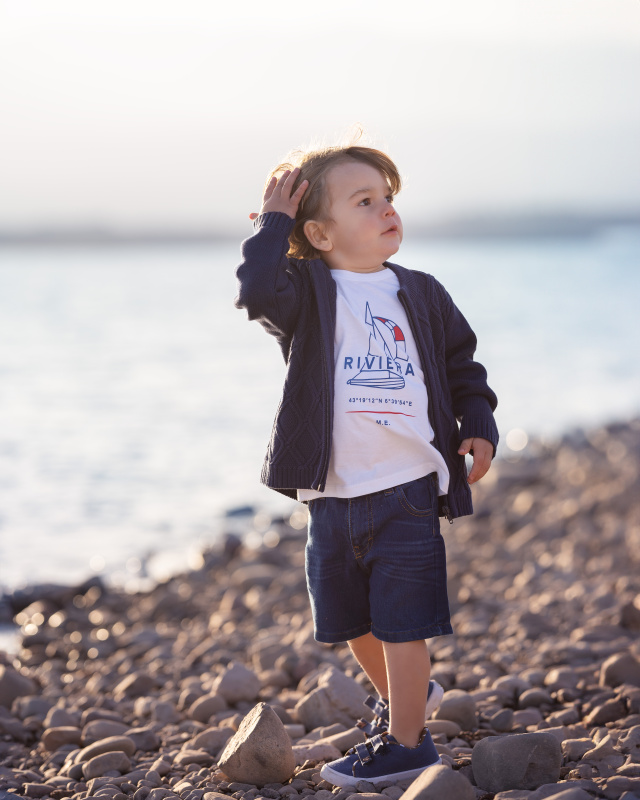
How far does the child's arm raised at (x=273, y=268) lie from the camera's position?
250 centimetres

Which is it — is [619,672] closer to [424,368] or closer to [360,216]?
[424,368]

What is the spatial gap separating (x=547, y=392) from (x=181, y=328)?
32.9ft

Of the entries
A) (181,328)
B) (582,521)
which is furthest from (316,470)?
(181,328)

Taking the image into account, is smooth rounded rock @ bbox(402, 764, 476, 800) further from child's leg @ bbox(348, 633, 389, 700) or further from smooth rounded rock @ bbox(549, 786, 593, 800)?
child's leg @ bbox(348, 633, 389, 700)

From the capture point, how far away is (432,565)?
255 cm

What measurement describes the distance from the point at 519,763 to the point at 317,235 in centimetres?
156

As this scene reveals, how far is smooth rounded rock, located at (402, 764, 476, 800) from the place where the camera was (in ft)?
7.29

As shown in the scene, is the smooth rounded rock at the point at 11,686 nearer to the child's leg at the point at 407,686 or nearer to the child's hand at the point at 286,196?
the child's leg at the point at 407,686

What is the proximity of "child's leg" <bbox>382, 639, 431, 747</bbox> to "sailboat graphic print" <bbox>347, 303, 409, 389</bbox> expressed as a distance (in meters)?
0.71

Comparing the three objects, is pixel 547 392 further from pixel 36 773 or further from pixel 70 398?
pixel 36 773

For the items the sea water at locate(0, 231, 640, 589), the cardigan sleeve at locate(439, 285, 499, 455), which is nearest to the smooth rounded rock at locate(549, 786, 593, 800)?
the cardigan sleeve at locate(439, 285, 499, 455)

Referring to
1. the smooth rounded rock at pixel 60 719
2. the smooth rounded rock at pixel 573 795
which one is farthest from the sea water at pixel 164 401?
the smooth rounded rock at pixel 573 795

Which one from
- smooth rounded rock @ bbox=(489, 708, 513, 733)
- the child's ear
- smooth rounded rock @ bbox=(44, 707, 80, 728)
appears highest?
the child's ear

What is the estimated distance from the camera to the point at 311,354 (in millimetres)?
2613
